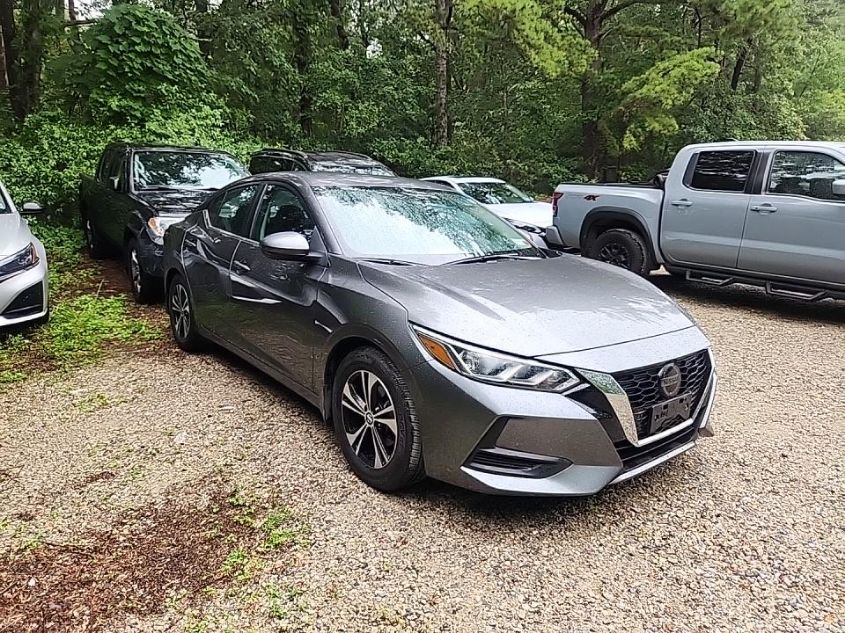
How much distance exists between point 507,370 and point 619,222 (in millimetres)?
5694

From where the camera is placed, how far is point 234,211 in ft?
14.5

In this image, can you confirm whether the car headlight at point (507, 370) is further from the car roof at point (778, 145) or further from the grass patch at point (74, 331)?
the car roof at point (778, 145)

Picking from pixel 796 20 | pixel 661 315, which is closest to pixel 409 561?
pixel 661 315

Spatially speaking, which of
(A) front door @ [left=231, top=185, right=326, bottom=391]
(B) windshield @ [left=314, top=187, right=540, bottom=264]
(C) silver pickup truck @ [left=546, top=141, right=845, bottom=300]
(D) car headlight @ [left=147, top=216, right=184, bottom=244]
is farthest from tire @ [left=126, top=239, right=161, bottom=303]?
(C) silver pickup truck @ [left=546, top=141, right=845, bottom=300]

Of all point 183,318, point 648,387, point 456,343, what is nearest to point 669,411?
point 648,387

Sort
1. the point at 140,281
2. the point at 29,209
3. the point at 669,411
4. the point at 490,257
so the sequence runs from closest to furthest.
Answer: the point at 669,411
the point at 490,257
the point at 29,209
the point at 140,281

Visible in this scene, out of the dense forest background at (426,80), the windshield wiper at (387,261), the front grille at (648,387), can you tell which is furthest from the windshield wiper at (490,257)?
the dense forest background at (426,80)

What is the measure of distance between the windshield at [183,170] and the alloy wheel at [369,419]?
490 centimetres

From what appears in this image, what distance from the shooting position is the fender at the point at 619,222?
23.7 feet

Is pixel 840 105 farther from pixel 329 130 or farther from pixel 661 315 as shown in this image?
pixel 661 315

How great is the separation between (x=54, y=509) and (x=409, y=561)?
5.67ft

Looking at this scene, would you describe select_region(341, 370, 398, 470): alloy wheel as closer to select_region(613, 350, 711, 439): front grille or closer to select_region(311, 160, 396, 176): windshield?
select_region(613, 350, 711, 439): front grille

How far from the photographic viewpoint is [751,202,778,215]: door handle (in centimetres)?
615

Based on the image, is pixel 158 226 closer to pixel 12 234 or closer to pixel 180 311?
pixel 12 234
